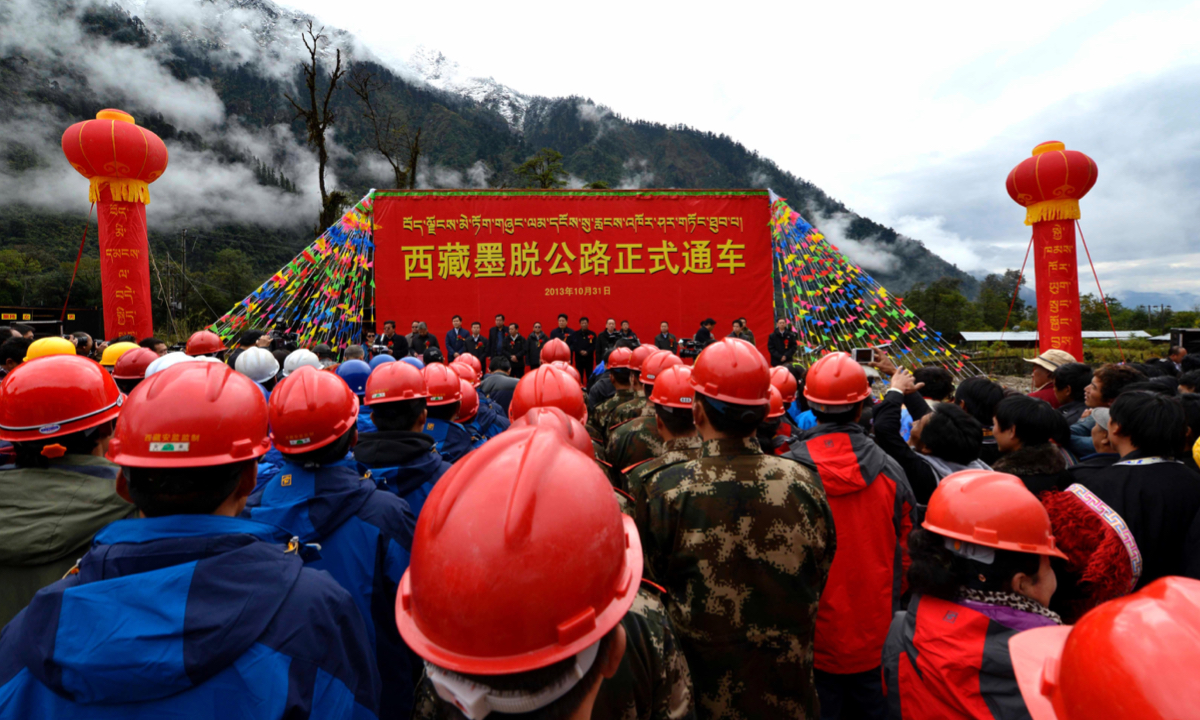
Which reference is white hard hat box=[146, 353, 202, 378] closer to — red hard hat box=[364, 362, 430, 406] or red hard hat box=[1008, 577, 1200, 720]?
red hard hat box=[364, 362, 430, 406]

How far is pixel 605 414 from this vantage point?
4344 mm

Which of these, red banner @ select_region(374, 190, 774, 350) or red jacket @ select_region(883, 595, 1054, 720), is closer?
red jacket @ select_region(883, 595, 1054, 720)

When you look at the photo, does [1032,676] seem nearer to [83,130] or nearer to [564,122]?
[83,130]

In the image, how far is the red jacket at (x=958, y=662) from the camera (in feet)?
4.28

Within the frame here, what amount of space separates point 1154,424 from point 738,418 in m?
1.71

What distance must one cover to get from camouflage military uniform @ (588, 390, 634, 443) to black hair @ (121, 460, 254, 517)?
9.93 feet

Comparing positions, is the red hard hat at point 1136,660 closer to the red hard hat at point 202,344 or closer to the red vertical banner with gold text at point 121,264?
the red hard hat at point 202,344

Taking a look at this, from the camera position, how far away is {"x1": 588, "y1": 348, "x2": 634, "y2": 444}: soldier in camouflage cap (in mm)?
4359

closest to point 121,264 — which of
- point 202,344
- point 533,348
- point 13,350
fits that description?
point 13,350

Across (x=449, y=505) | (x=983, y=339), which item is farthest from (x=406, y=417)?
(x=983, y=339)

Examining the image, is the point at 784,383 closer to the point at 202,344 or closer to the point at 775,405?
the point at 775,405

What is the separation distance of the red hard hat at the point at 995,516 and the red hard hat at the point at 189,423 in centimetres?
170

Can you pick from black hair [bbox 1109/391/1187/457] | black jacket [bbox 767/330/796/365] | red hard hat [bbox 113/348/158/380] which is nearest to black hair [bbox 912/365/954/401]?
black hair [bbox 1109/391/1187/457]

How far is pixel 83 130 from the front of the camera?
842 cm
